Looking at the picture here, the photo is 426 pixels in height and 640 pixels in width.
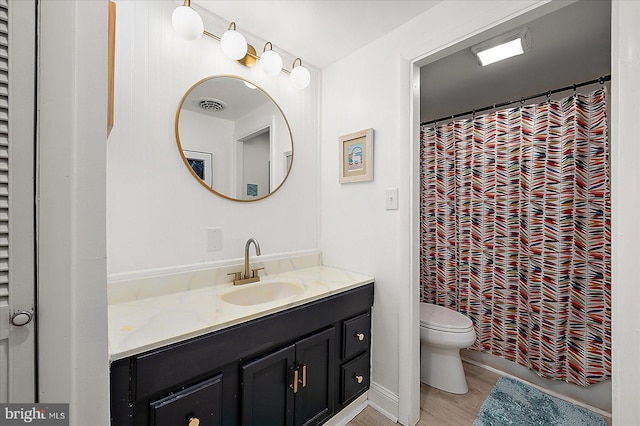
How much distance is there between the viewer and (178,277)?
4.56ft

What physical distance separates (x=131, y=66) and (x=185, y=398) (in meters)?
1.40

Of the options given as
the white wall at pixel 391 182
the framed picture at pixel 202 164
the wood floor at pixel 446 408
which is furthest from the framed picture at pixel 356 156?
the wood floor at pixel 446 408

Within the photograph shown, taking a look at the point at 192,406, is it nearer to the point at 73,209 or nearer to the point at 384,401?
the point at 73,209

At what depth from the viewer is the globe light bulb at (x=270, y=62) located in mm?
1575

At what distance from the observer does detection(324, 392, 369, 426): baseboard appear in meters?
1.51

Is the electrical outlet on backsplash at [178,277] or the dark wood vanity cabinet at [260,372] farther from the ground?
the electrical outlet on backsplash at [178,277]

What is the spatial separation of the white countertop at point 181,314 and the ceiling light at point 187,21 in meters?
1.21

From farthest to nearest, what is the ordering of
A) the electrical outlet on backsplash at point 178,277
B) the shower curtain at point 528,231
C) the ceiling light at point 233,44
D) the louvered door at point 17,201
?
the shower curtain at point 528,231
the ceiling light at point 233,44
the electrical outlet on backsplash at point 178,277
the louvered door at point 17,201

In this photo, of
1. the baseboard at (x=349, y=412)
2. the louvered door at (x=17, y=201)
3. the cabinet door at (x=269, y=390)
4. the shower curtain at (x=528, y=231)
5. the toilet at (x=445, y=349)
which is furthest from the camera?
the toilet at (x=445, y=349)

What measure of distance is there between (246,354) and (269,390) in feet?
0.75

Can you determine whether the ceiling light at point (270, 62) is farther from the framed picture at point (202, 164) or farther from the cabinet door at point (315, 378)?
the cabinet door at point (315, 378)

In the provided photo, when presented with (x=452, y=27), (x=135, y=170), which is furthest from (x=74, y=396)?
(x=452, y=27)

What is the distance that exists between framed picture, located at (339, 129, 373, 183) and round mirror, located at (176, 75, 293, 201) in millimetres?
358

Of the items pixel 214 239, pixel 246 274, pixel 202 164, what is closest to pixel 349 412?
pixel 246 274
